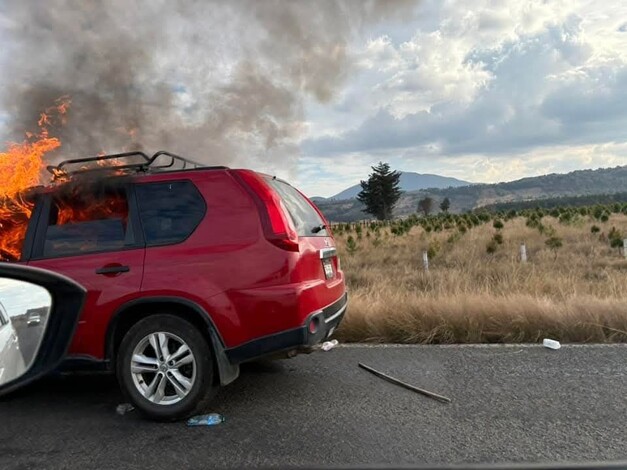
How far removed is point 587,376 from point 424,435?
6.15 ft

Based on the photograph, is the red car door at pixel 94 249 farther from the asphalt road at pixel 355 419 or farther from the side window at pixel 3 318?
the side window at pixel 3 318

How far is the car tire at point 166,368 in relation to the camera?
3.69 metres

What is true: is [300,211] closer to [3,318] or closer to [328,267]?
[328,267]

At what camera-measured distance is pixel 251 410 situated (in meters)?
3.93

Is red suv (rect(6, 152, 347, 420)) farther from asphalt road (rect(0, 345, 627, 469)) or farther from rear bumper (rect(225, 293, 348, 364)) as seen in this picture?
asphalt road (rect(0, 345, 627, 469))

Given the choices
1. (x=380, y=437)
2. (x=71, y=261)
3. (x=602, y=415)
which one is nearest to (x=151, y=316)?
(x=71, y=261)

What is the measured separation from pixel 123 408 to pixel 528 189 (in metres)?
174

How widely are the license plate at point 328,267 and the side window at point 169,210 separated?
3.41 ft

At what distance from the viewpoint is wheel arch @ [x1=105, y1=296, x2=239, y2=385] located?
3.66 m

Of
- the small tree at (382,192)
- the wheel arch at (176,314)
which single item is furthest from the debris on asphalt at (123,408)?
the small tree at (382,192)

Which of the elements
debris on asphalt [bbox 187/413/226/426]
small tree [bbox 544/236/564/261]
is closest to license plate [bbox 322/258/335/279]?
debris on asphalt [bbox 187/413/226/426]

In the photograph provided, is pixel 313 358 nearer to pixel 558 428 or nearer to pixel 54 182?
pixel 558 428

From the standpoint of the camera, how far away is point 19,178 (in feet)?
18.0

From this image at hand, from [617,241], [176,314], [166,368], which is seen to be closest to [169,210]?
[176,314]
